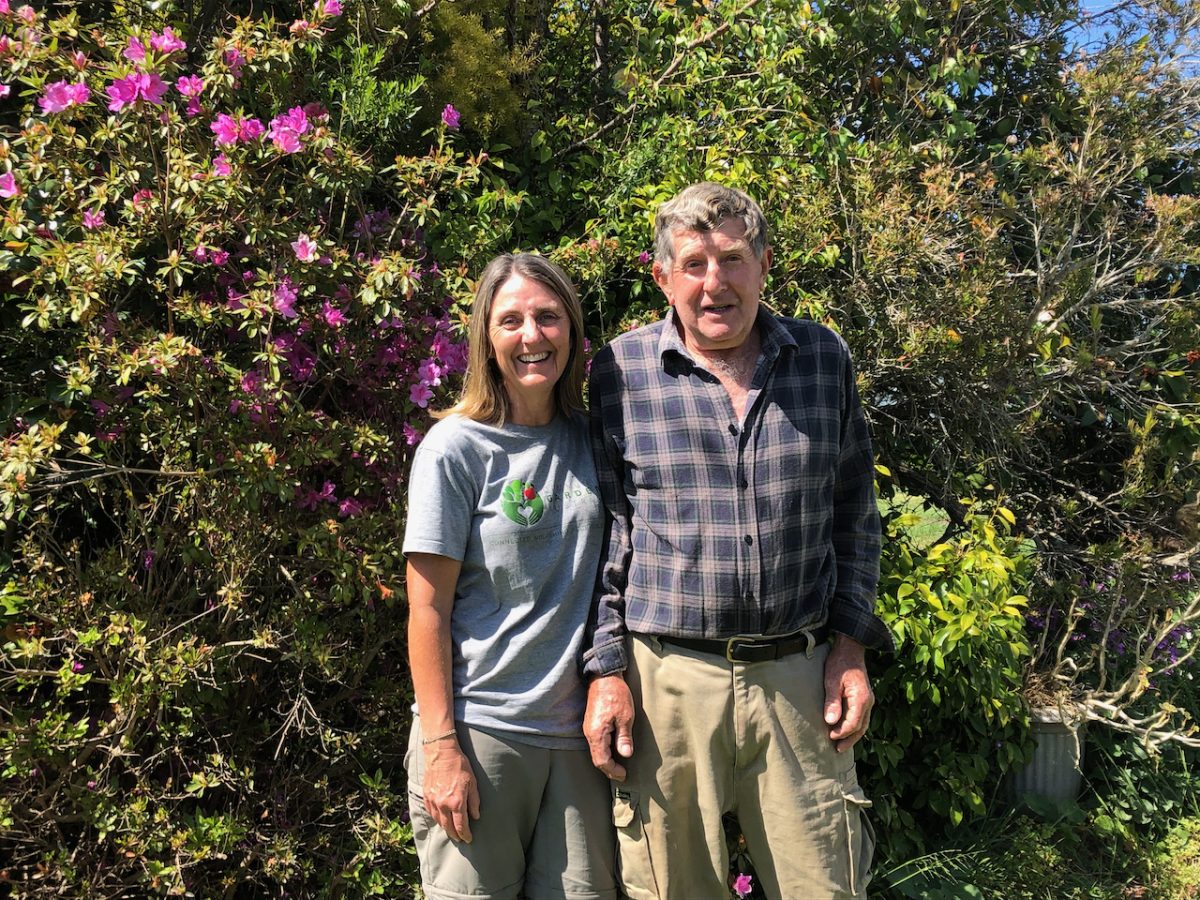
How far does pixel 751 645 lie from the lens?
2123 mm

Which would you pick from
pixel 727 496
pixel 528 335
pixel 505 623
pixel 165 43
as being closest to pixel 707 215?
pixel 528 335

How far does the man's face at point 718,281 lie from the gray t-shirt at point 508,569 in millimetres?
472

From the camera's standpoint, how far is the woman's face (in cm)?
209

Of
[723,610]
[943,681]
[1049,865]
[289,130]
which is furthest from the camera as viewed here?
[1049,865]

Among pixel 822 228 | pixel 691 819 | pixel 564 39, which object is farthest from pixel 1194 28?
pixel 691 819

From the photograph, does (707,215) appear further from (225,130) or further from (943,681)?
(943,681)

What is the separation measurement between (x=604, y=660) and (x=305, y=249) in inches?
50.3

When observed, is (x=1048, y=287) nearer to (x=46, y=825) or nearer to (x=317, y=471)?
(x=317, y=471)

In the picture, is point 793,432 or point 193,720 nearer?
point 793,432

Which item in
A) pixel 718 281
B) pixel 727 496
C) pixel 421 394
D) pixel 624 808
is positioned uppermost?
pixel 718 281

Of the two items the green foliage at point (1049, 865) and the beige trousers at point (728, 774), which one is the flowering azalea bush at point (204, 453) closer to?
the beige trousers at point (728, 774)

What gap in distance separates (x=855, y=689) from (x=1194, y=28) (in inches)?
128

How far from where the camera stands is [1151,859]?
3615 mm

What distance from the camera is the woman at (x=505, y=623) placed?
6.64 ft
